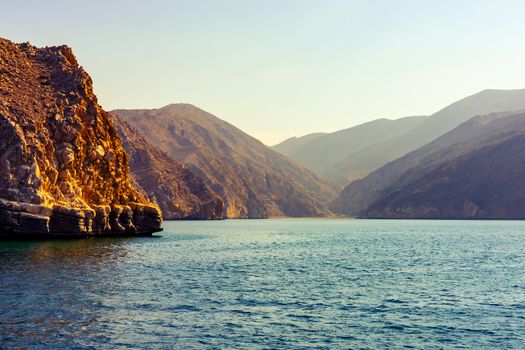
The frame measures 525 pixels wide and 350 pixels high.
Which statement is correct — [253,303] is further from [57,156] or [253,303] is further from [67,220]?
[57,156]

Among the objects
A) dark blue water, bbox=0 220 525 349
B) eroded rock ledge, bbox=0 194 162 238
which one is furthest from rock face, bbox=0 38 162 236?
dark blue water, bbox=0 220 525 349

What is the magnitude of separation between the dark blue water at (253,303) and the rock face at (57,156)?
16.7m

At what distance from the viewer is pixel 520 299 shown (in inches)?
1827

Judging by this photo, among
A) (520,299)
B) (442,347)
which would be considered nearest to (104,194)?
(520,299)

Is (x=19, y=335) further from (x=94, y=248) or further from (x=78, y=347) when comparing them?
(x=94, y=248)

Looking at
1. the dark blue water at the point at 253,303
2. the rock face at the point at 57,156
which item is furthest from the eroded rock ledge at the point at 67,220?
the dark blue water at the point at 253,303

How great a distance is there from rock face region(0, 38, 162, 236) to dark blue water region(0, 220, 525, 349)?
16.7 metres

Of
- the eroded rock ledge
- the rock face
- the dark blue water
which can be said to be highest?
the rock face

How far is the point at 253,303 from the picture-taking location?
43500 millimetres

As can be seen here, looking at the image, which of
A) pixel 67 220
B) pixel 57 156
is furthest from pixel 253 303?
pixel 57 156

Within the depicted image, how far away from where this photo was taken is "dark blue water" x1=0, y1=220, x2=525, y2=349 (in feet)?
107

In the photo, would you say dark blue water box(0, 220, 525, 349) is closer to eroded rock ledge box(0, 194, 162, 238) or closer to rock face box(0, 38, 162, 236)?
eroded rock ledge box(0, 194, 162, 238)

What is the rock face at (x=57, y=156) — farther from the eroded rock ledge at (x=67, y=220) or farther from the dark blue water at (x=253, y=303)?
the dark blue water at (x=253, y=303)

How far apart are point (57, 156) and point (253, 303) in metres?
72.4
